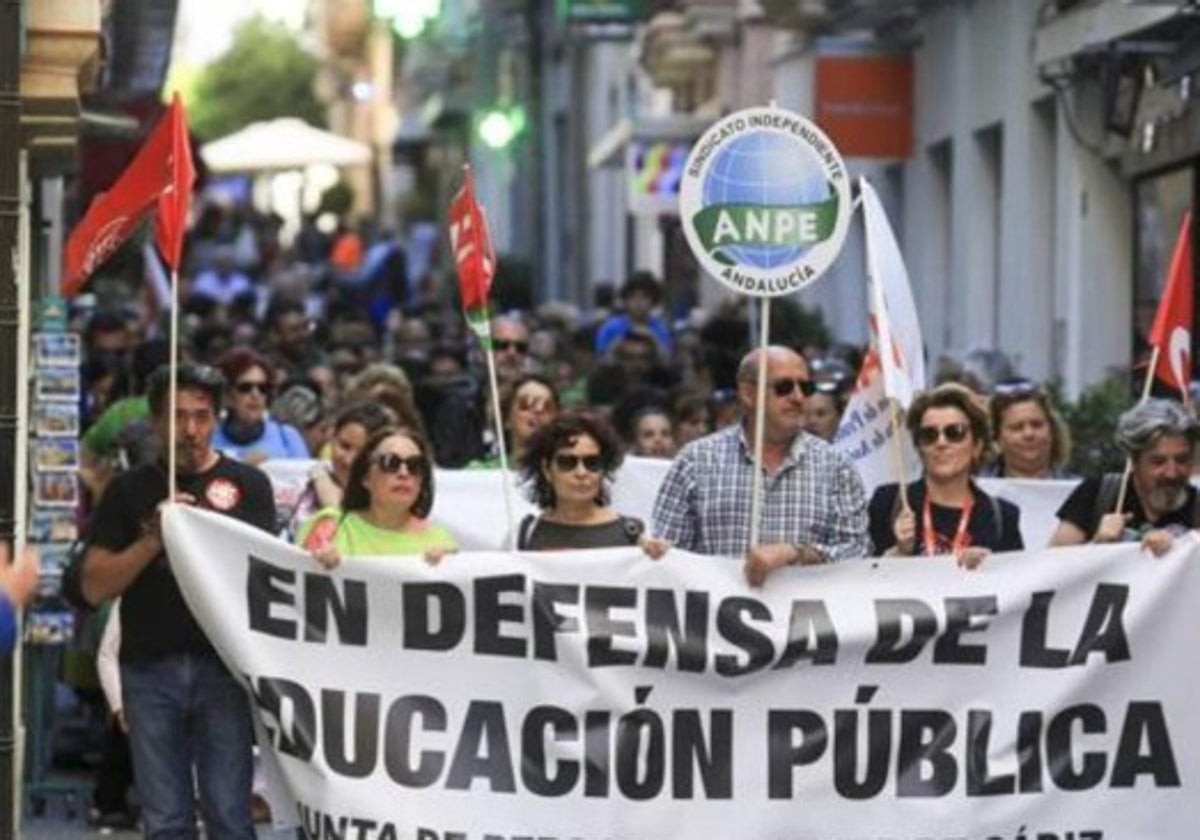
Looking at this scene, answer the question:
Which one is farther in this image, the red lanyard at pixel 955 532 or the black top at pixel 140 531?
the red lanyard at pixel 955 532

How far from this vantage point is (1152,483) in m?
12.8

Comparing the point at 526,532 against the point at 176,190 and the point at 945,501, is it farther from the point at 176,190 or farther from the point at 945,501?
the point at 176,190

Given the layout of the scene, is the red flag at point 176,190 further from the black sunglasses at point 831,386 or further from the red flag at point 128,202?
the black sunglasses at point 831,386

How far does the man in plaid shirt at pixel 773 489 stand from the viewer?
12336 millimetres

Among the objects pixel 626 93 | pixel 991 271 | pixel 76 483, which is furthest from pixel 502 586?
pixel 626 93

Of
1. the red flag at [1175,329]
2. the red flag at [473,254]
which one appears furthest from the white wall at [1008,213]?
the red flag at [473,254]

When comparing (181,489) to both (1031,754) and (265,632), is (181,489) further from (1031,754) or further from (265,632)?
(1031,754)

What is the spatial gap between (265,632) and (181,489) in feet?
2.07

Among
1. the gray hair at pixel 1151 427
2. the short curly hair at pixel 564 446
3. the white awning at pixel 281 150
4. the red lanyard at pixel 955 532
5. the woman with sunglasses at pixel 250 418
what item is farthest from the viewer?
the white awning at pixel 281 150

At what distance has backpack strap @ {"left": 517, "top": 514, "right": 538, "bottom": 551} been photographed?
12.6 metres

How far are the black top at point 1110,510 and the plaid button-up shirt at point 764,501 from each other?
0.86 meters

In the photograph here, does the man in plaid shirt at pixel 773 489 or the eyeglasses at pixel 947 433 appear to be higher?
the eyeglasses at pixel 947 433

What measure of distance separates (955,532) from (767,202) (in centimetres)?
122

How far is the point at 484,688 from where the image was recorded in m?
11.9
